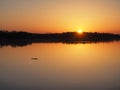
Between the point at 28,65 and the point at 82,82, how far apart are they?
184 inches

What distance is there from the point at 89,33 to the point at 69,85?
203ft

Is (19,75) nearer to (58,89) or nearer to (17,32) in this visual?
(58,89)

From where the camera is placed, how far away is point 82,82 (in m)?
11.1

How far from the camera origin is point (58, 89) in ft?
33.0

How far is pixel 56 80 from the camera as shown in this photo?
37.6 ft

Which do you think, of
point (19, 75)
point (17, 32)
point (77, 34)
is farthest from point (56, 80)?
point (77, 34)

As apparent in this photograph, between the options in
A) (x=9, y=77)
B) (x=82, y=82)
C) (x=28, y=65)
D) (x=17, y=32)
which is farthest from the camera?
(x=17, y=32)

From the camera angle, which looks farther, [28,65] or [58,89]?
[28,65]

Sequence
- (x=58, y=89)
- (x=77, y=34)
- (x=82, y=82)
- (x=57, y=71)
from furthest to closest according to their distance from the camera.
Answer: (x=77, y=34), (x=57, y=71), (x=82, y=82), (x=58, y=89)

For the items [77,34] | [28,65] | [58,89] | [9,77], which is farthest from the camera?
[77,34]

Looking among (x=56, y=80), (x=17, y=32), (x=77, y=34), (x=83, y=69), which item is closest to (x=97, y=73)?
(x=83, y=69)

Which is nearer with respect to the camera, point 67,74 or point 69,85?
point 69,85

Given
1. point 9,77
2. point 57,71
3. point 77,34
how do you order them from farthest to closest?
point 77,34 → point 57,71 → point 9,77

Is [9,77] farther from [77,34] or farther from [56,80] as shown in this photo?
[77,34]
